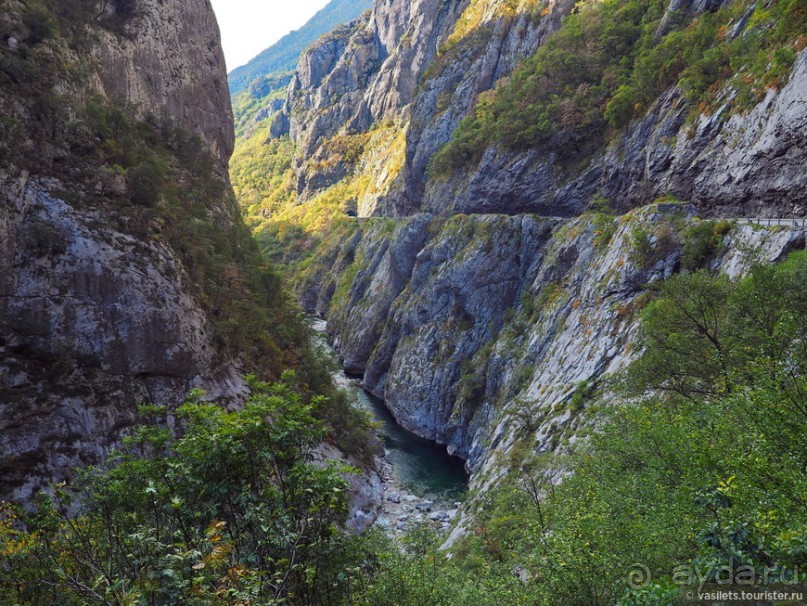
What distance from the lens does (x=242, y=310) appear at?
3197 cm

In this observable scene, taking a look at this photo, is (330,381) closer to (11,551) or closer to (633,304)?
(633,304)

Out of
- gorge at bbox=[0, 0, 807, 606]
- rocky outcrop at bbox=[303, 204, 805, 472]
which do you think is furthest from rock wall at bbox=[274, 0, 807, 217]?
rocky outcrop at bbox=[303, 204, 805, 472]

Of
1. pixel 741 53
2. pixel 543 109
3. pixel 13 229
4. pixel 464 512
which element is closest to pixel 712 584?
pixel 464 512

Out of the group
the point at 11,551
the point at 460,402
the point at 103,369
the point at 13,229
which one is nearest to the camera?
the point at 11,551

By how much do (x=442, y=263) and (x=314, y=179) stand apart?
9017cm

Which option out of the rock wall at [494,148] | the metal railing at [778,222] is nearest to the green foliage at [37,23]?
the metal railing at [778,222]

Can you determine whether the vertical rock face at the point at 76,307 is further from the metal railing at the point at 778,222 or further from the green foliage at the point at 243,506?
the metal railing at the point at 778,222

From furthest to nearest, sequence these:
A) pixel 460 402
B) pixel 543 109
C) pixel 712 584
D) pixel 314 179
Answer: pixel 314 179
pixel 543 109
pixel 460 402
pixel 712 584

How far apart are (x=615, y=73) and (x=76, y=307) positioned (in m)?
51.3

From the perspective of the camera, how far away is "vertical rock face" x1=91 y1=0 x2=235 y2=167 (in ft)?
105

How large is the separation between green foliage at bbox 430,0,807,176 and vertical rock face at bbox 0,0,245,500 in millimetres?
34008

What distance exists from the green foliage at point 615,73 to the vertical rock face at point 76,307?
112 feet

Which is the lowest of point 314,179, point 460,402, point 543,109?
point 460,402

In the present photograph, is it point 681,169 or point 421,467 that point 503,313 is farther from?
point 681,169
